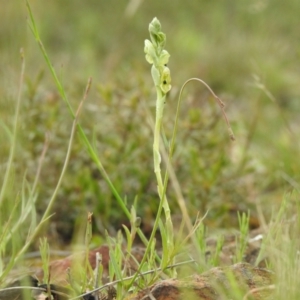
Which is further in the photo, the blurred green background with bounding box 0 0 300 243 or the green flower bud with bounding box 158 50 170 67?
the blurred green background with bounding box 0 0 300 243

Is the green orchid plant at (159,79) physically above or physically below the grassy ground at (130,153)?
above

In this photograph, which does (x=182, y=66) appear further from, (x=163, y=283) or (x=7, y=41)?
(x=163, y=283)

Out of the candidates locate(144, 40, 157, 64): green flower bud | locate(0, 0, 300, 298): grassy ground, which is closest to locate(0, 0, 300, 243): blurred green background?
locate(0, 0, 300, 298): grassy ground

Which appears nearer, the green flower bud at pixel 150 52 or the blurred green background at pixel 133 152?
the green flower bud at pixel 150 52

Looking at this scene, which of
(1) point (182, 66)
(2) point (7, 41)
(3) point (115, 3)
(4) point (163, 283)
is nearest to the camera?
(4) point (163, 283)

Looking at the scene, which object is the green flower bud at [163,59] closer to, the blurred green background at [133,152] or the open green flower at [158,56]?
the open green flower at [158,56]

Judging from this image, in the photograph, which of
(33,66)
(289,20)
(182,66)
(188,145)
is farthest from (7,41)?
(289,20)

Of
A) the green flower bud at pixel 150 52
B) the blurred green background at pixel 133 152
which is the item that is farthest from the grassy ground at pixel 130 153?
the green flower bud at pixel 150 52

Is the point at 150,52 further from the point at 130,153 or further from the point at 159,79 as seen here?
the point at 130,153

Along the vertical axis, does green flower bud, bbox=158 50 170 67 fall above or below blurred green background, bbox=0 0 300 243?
above

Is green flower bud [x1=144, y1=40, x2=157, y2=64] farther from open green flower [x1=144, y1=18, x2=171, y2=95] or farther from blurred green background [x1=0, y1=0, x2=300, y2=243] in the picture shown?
blurred green background [x1=0, y1=0, x2=300, y2=243]

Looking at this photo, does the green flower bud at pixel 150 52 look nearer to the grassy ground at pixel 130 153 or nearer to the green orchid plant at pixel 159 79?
the green orchid plant at pixel 159 79
